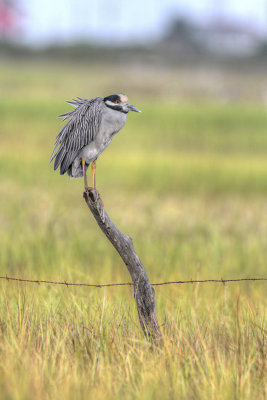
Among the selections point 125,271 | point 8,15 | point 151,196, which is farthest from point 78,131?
point 8,15

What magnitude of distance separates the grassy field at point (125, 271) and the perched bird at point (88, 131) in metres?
0.82

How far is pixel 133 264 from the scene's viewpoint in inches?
149

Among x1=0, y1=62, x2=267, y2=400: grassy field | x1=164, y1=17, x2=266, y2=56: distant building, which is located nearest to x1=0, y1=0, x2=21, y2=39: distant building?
x1=164, y1=17, x2=266, y2=56: distant building

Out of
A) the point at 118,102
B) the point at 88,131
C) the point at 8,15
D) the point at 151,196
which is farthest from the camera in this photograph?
the point at 8,15

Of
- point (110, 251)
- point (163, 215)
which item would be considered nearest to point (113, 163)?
point (163, 215)

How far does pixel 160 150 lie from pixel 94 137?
14658 mm

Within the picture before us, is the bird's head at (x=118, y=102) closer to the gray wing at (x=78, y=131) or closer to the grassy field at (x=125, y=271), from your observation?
the gray wing at (x=78, y=131)

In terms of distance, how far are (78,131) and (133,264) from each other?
75cm

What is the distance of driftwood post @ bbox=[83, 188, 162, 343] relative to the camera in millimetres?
3611

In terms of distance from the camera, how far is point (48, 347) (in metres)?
3.70

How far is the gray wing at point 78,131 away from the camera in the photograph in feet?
11.0

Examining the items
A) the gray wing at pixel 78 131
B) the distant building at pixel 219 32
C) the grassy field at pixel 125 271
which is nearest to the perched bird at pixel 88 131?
the gray wing at pixel 78 131

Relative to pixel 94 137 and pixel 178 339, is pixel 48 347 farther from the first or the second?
pixel 94 137

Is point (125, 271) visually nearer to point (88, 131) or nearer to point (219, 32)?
point (88, 131)
